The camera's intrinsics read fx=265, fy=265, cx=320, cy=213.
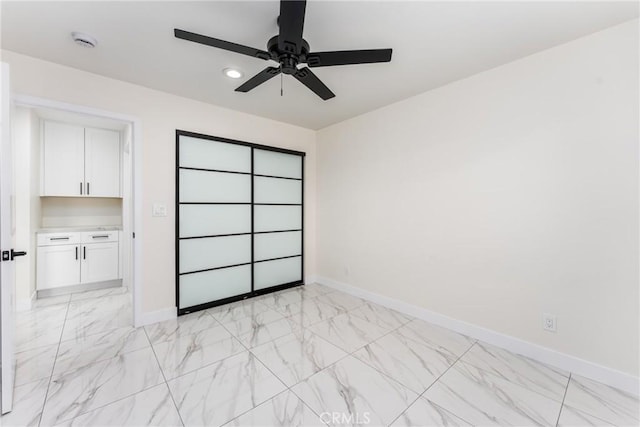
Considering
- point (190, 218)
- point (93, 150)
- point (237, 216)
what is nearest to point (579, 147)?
point (237, 216)

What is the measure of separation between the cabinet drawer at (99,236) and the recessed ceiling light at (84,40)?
277 cm

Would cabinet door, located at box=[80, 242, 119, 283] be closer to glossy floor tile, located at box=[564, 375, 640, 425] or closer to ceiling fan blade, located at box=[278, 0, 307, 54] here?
ceiling fan blade, located at box=[278, 0, 307, 54]

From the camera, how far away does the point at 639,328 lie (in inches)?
67.7

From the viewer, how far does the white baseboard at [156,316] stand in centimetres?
267

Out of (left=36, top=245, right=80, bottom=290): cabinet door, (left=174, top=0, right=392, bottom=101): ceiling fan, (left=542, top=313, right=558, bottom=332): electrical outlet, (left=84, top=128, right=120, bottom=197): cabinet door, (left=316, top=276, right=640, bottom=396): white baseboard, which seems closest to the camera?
(left=174, top=0, right=392, bottom=101): ceiling fan

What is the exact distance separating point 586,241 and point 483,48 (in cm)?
162

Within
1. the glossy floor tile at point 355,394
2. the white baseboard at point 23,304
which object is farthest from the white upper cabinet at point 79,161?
the glossy floor tile at point 355,394

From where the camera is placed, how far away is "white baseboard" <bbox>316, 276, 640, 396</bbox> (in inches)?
69.7

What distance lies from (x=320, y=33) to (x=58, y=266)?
170 inches

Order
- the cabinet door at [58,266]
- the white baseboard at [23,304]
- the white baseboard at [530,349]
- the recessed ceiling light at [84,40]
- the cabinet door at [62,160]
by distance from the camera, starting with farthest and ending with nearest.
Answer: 1. the cabinet door at [62,160]
2. the cabinet door at [58,266]
3. the white baseboard at [23,304]
4. the recessed ceiling light at [84,40]
5. the white baseboard at [530,349]

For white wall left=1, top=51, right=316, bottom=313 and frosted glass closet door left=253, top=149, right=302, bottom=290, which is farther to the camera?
frosted glass closet door left=253, top=149, right=302, bottom=290

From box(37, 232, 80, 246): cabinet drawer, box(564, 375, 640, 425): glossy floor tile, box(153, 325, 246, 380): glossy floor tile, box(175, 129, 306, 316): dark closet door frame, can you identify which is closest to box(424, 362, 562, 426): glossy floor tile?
box(564, 375, 640, 425): glossy floor tile

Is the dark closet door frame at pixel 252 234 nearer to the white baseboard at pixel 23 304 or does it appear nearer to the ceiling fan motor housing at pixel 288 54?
the ceiling fan motor housing at pixel 288 54

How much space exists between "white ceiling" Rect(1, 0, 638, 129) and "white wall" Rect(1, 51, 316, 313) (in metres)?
0.11
